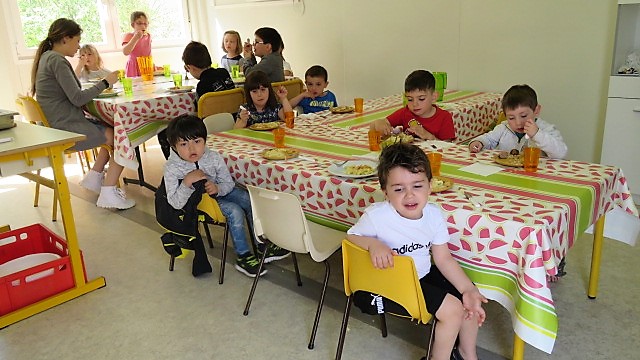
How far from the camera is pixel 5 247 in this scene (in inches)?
106

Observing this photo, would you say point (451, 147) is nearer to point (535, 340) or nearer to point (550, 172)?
point (550, 172)

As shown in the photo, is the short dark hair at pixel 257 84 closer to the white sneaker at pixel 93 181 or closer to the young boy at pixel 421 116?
the young boy at pixel 421 116

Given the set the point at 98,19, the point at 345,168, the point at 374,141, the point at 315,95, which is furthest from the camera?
the point at 98,19

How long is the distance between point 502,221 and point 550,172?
540mm

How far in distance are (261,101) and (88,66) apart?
258 cm

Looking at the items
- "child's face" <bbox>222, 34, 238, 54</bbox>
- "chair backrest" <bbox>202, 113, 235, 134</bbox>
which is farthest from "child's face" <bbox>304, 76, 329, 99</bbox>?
"child's face" <bbox>222, 34, 238, 54</bbox>

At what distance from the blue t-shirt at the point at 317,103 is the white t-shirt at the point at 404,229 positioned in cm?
224

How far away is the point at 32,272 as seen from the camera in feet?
7.75

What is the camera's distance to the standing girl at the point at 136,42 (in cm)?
552

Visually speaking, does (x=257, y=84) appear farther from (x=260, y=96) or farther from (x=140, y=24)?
(x=140, y=24)

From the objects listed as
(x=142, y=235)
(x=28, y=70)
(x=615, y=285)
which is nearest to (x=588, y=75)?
(x=615, y=285)

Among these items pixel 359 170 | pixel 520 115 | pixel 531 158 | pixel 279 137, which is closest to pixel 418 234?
pixel 359 170

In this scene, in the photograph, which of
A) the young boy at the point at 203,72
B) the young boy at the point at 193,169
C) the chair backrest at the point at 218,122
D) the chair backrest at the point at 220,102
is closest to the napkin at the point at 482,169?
the young boy at the point at 193,169

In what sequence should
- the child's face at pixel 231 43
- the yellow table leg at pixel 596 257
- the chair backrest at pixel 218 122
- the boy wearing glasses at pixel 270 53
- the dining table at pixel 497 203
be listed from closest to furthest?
1. the dining table at pixel 497 203
2. the yellow table leg at pixel 596 257
3. the chair backrest at pixel 218 122
4. the boy wearing glasses at pixel 270 53
5. the child's face at pixel 231 43
